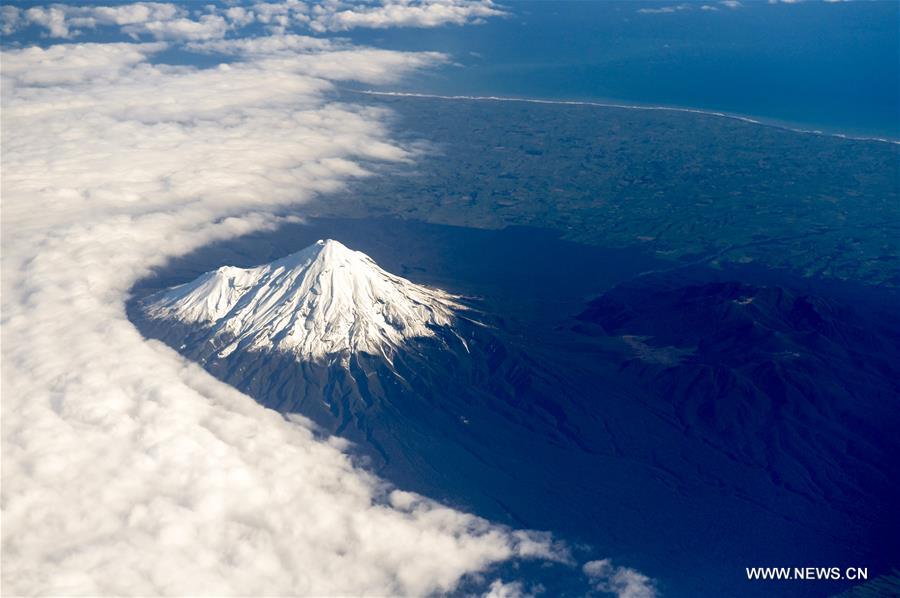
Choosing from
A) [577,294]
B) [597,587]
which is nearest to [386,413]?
[597,587]

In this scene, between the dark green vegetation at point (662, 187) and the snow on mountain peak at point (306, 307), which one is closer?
the snow on mountain peak at point (306, 307)

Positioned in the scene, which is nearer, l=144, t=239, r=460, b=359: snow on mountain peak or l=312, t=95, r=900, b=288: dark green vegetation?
l=144, t=239, r=460, b=359: snow on mountain peak

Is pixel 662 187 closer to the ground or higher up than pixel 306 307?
higher up

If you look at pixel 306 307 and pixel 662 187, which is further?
pixel 662 187

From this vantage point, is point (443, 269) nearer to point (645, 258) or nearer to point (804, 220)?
point (645, 258)
